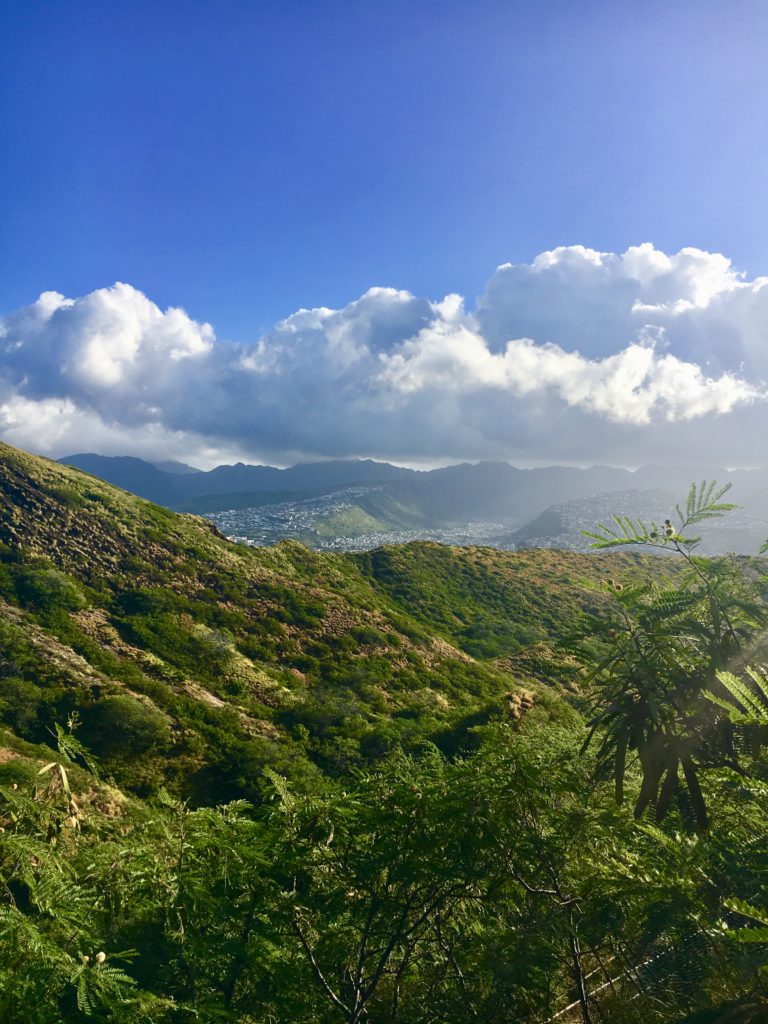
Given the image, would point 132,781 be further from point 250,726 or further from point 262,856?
point 262,856

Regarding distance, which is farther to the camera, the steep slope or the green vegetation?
the steep slope

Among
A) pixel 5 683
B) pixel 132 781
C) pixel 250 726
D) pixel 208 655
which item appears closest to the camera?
pixel 132 781

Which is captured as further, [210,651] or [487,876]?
[210,651]

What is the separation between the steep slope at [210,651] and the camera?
23344 mm

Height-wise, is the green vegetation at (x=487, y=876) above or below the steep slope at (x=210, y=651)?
above

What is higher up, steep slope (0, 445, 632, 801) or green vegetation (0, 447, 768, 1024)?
green vegetation (0, 447, 768, 1024)

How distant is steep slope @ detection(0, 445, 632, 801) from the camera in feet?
76.6

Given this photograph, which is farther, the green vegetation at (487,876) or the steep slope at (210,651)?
the steep slope at (210,651)

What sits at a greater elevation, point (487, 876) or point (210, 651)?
point (487, 876)

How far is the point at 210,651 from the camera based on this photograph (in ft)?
111

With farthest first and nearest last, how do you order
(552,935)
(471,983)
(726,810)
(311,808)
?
(726,810) < (311,808) < (471,983) < (552,935)

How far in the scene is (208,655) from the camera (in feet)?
109

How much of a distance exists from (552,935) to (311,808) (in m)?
2.37

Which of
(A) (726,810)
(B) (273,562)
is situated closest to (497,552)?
(B) (273,562)
